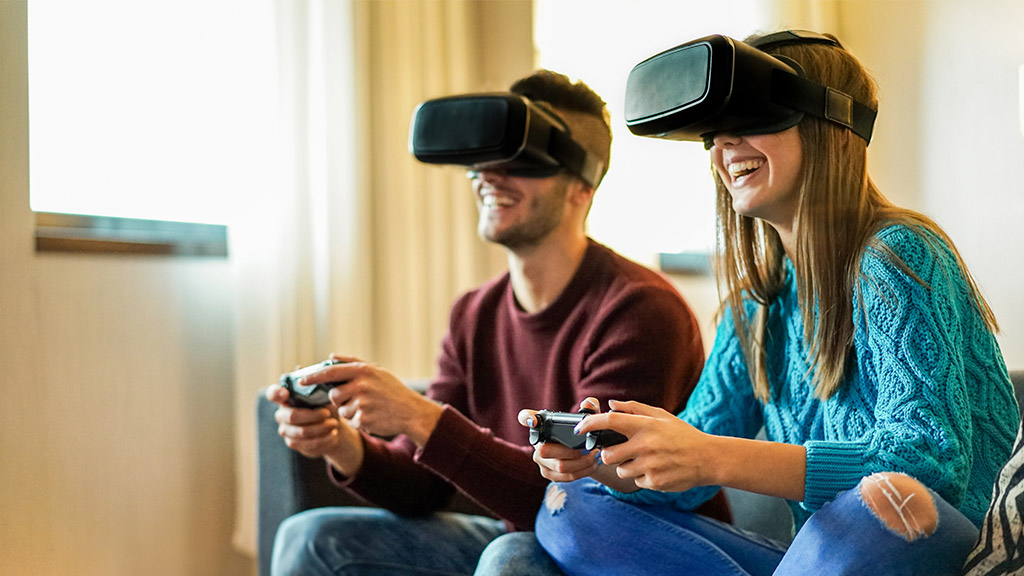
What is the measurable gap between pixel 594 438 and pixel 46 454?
116cm

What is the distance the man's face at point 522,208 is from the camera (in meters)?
1.61

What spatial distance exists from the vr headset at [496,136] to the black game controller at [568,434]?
576mm

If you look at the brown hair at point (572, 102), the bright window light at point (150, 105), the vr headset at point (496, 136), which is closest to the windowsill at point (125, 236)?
the bright window light at point (150, 105)

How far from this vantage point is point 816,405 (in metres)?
1.19

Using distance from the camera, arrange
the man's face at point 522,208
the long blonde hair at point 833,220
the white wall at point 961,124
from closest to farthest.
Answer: the long blonde hair at point 833,220
the man's face at point 522,208
the white wall at point 961,124

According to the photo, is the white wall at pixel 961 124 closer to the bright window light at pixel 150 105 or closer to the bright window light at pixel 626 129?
the bright window light at pixel 626 129

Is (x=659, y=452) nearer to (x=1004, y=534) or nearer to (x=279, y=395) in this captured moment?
(x=1004, y=534)

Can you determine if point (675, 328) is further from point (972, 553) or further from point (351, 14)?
point (351, 14)

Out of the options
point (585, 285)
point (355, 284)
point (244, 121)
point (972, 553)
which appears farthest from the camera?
point (355, 284)

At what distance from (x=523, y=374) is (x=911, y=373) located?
2.38ft

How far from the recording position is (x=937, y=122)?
216 centimetres

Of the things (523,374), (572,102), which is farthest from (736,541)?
(572,102)

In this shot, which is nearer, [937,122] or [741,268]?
[741,268]

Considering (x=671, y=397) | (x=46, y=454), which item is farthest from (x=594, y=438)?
(x=46, y=454)
